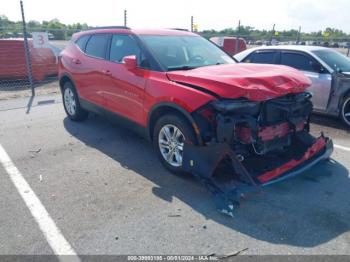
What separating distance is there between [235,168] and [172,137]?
3.23 ft

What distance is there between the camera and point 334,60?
6.78 m

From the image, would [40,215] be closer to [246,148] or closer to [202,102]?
[202,102]

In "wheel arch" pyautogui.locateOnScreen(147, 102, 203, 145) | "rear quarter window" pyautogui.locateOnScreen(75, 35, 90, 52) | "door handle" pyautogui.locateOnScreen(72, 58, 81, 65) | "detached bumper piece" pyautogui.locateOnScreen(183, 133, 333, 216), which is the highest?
"rear quarter window" pyautogui.locateOnScreen(75, 35, 90, 52)

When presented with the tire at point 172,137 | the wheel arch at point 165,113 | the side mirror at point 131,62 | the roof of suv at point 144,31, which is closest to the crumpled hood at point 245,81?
the wheel arch at point 165,113

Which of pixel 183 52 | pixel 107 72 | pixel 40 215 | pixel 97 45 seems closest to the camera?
pixel 40 215

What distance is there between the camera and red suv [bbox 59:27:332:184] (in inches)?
140

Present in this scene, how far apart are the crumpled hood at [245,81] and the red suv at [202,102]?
0.01 metres

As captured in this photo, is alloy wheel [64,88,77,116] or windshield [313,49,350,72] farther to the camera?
windshield [313,49,350,72]

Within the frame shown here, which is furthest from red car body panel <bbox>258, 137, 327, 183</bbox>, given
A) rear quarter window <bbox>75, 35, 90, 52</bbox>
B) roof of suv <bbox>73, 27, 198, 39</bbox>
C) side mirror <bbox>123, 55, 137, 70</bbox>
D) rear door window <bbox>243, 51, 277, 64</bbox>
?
rear quarter window <bbox>75, 35, 90, 52</bbox>

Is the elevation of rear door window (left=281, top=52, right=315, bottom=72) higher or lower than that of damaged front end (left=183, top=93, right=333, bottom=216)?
higher

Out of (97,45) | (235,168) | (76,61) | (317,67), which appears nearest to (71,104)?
(76,61)

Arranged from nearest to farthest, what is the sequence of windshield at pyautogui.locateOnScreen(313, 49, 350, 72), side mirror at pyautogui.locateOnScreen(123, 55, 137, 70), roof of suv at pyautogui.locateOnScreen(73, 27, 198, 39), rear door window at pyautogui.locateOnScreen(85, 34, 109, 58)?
side mirror at pyautogui.locateOnScreen(123, 55, 137, 70)
roof of suv at pyautogui.locateOnScreen(73, 27, 198, 39)
rear door window at pyautogui.locateOnScreen(85, 34, 109, 58)
windshield at pyautogui.locateOnScreen(313, 49, 350, 72)

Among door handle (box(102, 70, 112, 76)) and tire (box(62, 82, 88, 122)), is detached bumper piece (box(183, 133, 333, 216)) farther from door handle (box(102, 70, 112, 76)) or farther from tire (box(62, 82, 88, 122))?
tire (box(62, 82, 88, 122))

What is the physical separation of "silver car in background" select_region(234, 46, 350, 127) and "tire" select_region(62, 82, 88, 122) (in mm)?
4396
